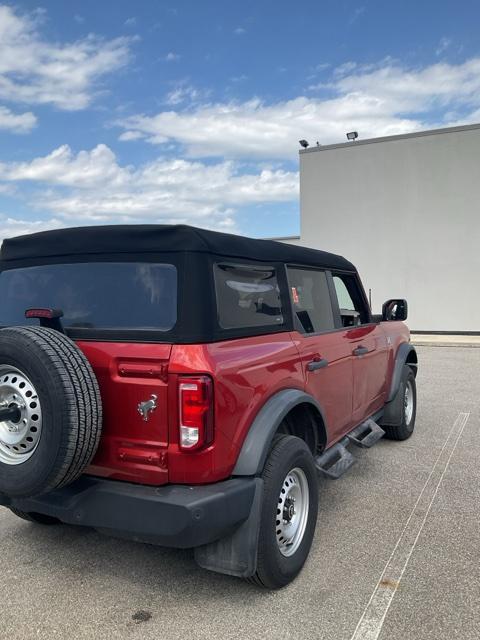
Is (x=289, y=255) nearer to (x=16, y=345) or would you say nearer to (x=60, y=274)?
(x=60, y=274)

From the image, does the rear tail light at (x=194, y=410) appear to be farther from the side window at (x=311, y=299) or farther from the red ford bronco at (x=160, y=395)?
the side window at (x=311, y=299)

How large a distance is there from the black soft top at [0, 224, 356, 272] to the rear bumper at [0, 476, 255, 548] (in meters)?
1.15

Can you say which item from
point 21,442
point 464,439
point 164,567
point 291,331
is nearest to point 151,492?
point 21,442

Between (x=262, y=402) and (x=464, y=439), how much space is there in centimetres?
367

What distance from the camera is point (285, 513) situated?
9.43 ft

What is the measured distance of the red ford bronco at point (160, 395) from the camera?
2.34 metres

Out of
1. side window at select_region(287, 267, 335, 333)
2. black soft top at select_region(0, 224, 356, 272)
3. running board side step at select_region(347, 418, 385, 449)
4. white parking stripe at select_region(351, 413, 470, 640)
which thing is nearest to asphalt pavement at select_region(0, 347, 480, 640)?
white parking stripe at select_region(351, 413, 470, 640)

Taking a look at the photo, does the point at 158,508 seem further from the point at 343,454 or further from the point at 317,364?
the point at 343,454

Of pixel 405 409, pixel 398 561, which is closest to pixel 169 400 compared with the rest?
pixel 398 561

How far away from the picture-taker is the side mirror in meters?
5.06

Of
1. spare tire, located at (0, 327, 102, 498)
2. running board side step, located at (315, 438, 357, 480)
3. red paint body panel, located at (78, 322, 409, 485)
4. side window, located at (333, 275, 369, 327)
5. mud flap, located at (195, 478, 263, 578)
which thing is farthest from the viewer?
side window, located at (333, 275, 369, 327)

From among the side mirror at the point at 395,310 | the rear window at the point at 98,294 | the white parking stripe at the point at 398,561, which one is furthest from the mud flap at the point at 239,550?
the side mirror at the point at 395,310

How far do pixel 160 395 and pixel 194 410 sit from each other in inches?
6.9

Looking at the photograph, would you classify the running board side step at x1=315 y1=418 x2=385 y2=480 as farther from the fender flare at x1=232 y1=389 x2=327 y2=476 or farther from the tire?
the tire
